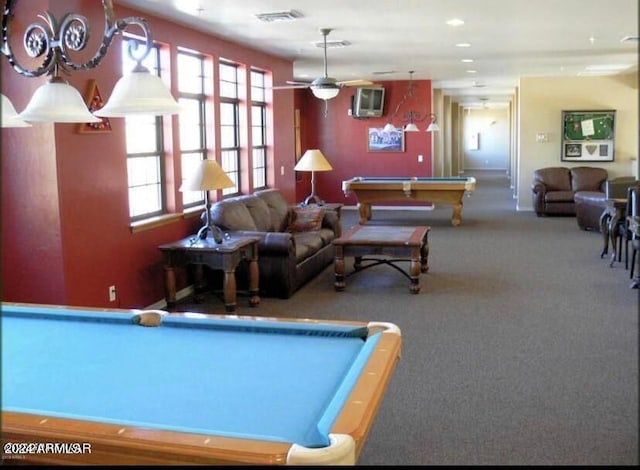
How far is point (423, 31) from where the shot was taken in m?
7.10

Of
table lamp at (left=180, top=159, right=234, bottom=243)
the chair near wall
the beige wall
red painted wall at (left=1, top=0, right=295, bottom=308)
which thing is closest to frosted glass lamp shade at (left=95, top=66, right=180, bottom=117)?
red painted wall at (left=1, top=0, right=295, bottom=308)

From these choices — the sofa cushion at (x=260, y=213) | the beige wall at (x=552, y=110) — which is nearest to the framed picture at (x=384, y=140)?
the beige wall at (x=552, y=110)

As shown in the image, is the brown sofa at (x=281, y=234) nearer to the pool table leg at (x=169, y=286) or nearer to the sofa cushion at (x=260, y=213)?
the sofa cushion at (x=260, y=213)

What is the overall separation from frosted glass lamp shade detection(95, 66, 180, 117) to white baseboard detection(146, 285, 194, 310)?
3.49 metres

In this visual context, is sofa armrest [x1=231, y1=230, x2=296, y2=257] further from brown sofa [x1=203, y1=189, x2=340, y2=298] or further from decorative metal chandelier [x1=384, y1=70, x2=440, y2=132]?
decorative metal chandelier [x1=384, y1=70, x2=440, y2=132]

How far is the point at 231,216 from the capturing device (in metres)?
6.53

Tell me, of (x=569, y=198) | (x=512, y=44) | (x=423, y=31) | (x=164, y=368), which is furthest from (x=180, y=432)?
(x=569, y=198)

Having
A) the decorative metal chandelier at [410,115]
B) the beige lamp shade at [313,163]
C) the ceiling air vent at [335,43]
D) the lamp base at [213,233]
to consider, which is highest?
the ceiling air vent at [335,43]

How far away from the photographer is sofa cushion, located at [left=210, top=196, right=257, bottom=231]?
21.1 feet

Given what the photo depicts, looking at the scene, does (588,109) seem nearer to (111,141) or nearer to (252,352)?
(111,141)

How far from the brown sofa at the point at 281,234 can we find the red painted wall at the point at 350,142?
18.2 feet

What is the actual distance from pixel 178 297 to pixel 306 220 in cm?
201

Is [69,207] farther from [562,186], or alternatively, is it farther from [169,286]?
[562,186]

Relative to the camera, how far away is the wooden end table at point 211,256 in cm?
554
